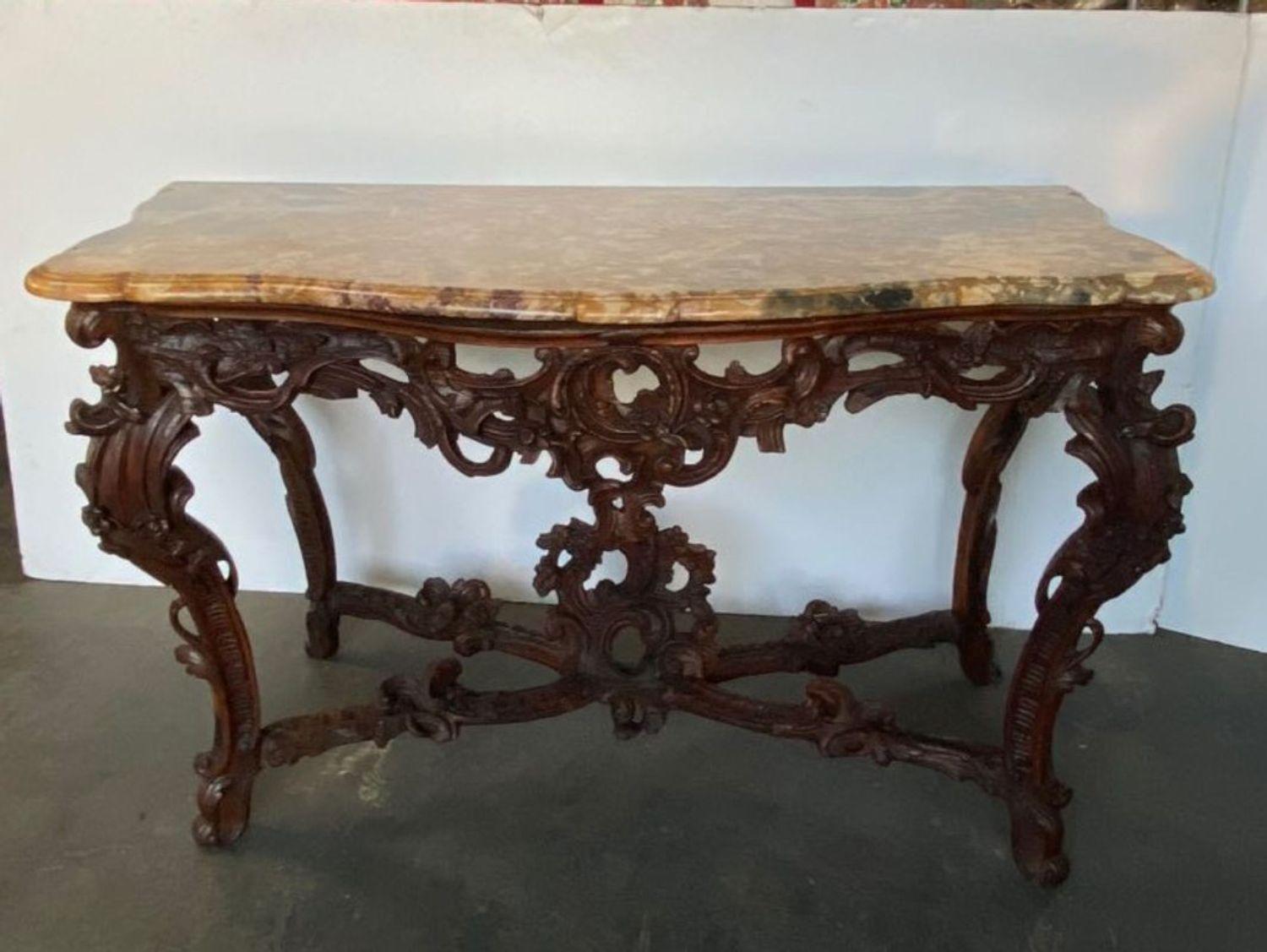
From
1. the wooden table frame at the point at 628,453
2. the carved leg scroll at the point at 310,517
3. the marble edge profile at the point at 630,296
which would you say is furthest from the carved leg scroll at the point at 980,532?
the carved leg scroll at the point at 310,517

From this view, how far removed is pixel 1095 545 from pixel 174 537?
3.96 ft

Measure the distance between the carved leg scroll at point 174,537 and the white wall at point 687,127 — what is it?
670 mm

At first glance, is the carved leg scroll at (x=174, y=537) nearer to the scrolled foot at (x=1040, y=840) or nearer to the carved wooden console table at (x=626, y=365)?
the carved wooden console table at (x=626, y=365)

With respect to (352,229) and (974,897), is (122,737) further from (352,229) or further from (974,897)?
(974,897)

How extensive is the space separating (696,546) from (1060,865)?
2.29ft

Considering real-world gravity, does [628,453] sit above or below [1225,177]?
below

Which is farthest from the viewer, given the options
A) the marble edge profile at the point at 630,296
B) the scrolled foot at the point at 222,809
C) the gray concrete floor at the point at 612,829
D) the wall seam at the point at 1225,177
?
the wall seam at the point at 1225,177

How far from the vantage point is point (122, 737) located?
2.04 m

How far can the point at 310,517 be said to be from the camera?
2.13 meters

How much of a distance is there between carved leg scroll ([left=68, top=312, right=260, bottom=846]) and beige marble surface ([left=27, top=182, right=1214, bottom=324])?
16 centimetres

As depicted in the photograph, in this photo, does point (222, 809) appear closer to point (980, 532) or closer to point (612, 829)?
point (612, 829)

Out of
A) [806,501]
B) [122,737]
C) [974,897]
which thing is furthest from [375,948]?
[806,501]

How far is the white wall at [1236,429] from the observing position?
2.00 meters

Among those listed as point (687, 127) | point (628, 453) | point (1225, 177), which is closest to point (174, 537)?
point (628, 453)
